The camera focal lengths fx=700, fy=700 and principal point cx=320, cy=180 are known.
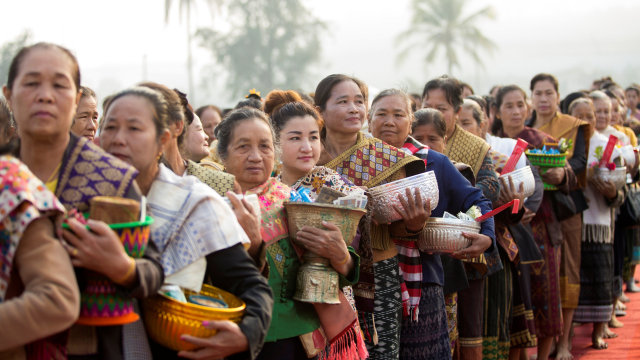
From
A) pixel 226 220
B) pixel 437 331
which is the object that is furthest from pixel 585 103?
pixel 226 220

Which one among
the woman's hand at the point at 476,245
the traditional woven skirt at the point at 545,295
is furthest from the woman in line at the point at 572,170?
the woman's hand at the point at 476,245

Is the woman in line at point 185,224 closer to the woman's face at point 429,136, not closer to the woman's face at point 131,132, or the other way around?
the woman's face at point 131,132

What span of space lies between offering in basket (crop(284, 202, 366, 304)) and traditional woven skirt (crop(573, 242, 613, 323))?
5335mm

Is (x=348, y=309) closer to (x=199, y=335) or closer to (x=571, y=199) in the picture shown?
(x=199, y=335)

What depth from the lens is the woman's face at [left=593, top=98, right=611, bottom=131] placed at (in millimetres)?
9023

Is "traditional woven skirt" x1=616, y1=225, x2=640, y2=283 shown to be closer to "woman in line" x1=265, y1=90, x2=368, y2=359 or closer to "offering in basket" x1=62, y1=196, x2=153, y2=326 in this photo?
"woman in line" x1=265, y1=90, x2=368, y2=359

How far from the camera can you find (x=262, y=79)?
44.3 meters

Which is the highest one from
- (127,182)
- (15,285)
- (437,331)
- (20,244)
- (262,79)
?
Answer: (262,79)

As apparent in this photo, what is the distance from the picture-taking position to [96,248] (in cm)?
211

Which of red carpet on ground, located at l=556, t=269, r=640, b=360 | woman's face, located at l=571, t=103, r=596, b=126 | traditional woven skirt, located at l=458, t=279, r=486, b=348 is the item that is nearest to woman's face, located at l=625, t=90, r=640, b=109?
red carpet on ground, located at l=556, t=269, r=640, b=360

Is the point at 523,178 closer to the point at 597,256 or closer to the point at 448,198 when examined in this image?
the point at 448,198

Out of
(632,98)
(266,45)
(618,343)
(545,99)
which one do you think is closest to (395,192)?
(545,99)

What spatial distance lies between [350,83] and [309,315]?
66.6 inches

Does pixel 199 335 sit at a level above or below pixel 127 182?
below
